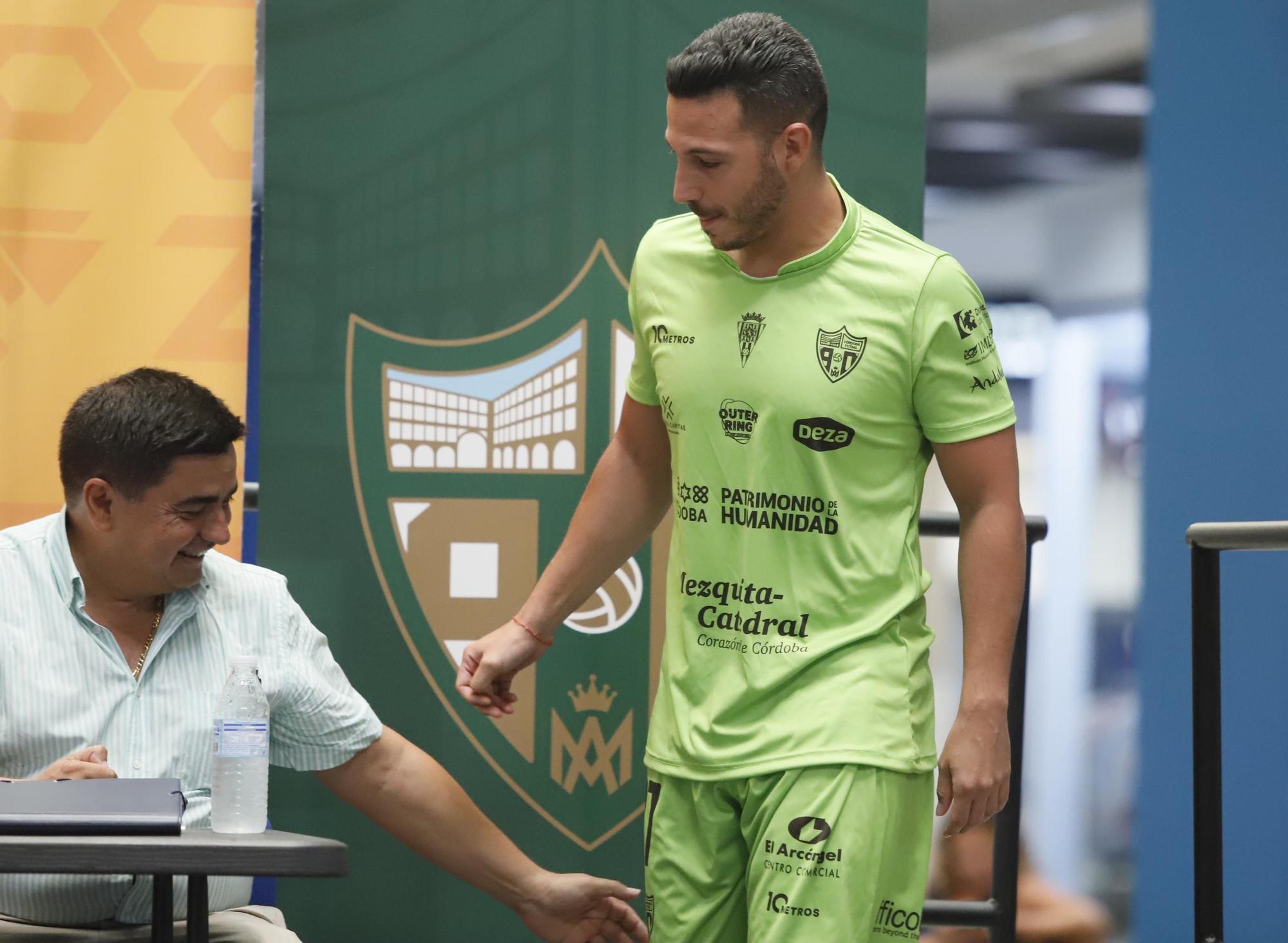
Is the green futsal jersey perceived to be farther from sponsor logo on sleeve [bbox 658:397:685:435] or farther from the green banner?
the green banner

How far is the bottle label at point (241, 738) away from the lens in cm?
169

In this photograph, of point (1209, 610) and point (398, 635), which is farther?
point (398, 635)

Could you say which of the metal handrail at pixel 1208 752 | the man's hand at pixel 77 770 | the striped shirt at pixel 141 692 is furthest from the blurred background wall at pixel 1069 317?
the man's hand at pixel 77 770

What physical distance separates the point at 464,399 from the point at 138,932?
1.18 metres

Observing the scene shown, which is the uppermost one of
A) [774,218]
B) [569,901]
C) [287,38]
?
[287,38]

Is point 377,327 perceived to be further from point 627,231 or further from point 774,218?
point 774,218

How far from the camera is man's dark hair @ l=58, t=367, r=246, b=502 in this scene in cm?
199

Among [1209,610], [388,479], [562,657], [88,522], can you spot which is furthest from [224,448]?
[1209,610]

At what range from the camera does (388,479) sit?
2.81 metres

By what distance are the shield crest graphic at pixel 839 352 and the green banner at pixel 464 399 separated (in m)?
0.99

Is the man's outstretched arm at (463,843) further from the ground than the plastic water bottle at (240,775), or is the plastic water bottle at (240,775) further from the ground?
the plastic water bottle at (240,775)

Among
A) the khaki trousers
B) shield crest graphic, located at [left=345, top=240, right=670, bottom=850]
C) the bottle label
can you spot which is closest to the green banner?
shield crest graphic, located at [left=345, top=240, right=670, bottom=850]

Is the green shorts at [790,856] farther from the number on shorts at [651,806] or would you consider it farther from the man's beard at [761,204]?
the man's beard at [761,204]

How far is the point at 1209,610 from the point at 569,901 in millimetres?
1008
